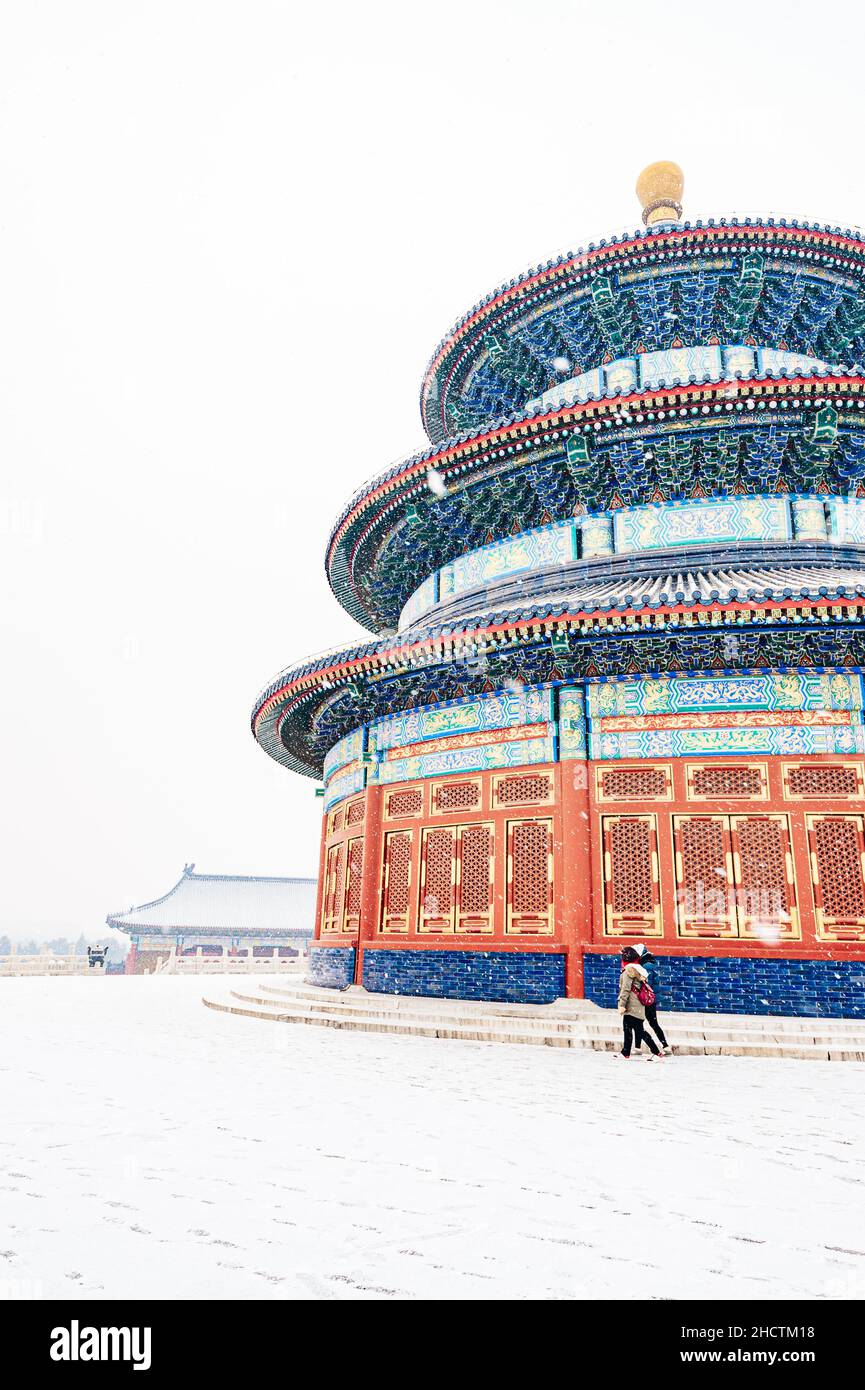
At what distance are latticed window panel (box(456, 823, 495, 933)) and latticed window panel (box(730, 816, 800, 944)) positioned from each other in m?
3.20

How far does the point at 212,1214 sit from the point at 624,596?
26.9ft

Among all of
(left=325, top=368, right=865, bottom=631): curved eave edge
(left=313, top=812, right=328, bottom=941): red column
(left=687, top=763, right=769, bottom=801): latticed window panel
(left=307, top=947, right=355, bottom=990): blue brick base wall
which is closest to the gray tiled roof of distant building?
(left=313, top=812, right=328, bottom=941): red column

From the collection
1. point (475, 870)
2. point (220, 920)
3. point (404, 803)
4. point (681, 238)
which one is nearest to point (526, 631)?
point (475, 870)

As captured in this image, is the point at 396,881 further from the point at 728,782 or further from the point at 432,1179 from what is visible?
the point at 432,1179

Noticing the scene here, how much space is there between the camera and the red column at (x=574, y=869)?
34.2ft

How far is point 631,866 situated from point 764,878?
5.17 ft

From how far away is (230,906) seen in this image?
1795 inches

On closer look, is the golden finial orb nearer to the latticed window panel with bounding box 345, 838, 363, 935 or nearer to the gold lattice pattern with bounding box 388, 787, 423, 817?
the gold lattice pattern with bounding box 388, 787, 423, 817

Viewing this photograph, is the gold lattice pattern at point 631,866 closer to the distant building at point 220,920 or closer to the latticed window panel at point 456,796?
the latticed window panel at point 456,796

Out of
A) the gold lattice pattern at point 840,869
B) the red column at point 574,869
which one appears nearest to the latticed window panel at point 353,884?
the red column at point 574,869

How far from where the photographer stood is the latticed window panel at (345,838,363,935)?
13.6 m

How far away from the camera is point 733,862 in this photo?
10.4 m

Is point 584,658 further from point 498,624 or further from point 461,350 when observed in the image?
point 461,350

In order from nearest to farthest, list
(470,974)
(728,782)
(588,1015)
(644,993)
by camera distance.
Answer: (644,993) → (588,1015) → (728,782) → (470,974)
